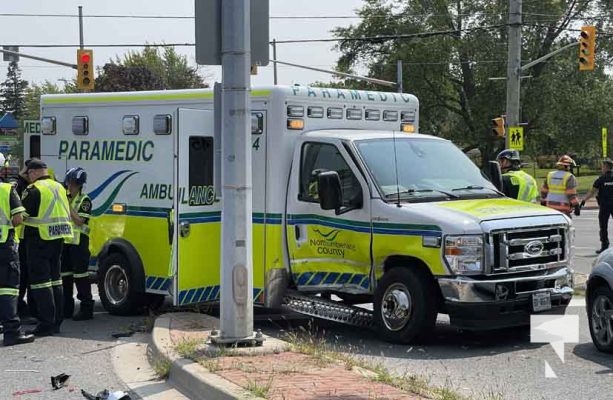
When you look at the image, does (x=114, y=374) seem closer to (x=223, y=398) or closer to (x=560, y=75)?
(x=223, y=398)

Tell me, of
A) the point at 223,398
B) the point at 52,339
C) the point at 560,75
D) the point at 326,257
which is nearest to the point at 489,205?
the point at 326,257

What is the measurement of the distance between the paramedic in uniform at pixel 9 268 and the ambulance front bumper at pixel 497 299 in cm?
434

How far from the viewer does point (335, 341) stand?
845 centimetres

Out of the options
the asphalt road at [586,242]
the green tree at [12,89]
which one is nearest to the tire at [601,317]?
the asphalt road at [586,242]

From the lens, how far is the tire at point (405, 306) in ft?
25.7

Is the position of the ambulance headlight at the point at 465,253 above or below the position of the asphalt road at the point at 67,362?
above

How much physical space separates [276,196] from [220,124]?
203 cm

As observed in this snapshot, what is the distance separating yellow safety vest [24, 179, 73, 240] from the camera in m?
8.84

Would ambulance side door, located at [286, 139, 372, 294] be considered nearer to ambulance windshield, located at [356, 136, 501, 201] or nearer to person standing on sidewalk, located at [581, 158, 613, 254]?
ambulance windshield, located at [356, 136, 501, 201]

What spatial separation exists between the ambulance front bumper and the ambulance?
13 mm

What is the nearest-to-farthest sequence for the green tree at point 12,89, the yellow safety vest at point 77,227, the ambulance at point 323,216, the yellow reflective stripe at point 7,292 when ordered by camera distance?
the ambulance at point 323,216
the yellow reflective stripe at point 7,292
the yellow safety vest at point 77,227
the green tree at point 12,89

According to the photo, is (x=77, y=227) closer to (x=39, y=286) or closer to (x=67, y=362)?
(x=39, y=286)

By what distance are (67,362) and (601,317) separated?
196 inches

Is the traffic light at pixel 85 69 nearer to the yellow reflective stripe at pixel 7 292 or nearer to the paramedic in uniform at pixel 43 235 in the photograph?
the paramedic in uniform at pixel 43 235
